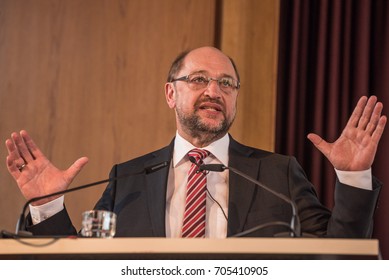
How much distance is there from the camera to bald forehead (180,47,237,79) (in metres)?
3.07

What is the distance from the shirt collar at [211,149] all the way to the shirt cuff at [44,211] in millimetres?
600

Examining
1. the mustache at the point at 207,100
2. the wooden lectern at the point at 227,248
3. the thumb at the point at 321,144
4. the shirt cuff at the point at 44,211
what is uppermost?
Result: the mustache at the point at 207,100

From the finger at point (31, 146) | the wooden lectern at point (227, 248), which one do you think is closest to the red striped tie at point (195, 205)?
the finger at point (31, 146)

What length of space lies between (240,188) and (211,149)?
1.10ft

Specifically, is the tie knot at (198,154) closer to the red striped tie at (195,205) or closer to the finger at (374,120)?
the red striped tie at (195,205)

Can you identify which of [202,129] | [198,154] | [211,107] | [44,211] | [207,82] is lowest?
[44,211]

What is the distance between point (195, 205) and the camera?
2.69 m

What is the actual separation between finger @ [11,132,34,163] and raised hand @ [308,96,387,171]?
110 centimetres

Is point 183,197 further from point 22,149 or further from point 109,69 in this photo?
point 109,69

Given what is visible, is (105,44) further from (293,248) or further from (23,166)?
(293,248)

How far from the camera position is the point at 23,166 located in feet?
8.46

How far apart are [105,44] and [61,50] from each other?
26 cm

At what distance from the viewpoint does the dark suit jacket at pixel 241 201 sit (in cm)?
255

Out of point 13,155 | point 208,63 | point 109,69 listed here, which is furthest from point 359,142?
point 109,69
